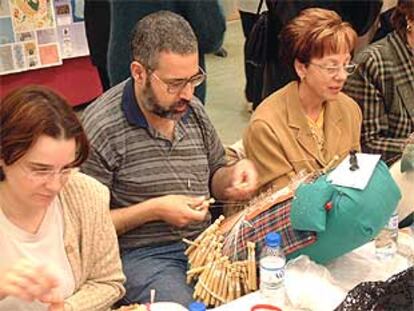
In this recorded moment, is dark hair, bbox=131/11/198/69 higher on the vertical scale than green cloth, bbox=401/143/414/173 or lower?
higher

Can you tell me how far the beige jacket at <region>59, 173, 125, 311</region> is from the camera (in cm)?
149

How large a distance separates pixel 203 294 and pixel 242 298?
126mm

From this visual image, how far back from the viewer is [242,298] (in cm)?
146

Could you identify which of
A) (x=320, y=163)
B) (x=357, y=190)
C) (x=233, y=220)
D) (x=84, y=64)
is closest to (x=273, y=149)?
(x=320, y=163)

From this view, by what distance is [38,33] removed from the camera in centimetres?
394

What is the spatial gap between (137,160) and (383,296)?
0.74 meters

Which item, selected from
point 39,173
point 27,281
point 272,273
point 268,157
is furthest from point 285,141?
point 27,281

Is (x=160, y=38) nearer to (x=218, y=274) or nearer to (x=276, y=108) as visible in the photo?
(x=276, y=108)

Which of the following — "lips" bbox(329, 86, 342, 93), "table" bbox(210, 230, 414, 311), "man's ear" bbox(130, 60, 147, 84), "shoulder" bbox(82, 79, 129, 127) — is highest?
"man's ear" bbox(130, 60, 147, 84)

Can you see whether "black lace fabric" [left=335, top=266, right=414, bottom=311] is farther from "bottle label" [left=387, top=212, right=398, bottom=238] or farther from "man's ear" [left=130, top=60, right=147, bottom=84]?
"man's ear" [left=130, top=60, right=147, bottom=84]

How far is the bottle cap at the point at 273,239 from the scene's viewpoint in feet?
4.99

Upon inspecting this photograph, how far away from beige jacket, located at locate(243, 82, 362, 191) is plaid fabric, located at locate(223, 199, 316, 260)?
356 mm

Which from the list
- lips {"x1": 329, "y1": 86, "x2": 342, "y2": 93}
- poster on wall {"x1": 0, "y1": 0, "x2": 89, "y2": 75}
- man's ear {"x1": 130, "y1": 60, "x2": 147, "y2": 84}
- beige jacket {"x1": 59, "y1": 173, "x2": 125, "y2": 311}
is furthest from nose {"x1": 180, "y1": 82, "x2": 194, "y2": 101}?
poster on wall {"x1": 0, "y1": 0, "x2": 89, "y2": 75}

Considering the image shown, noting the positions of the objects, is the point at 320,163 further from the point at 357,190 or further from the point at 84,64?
the point at 84,64
